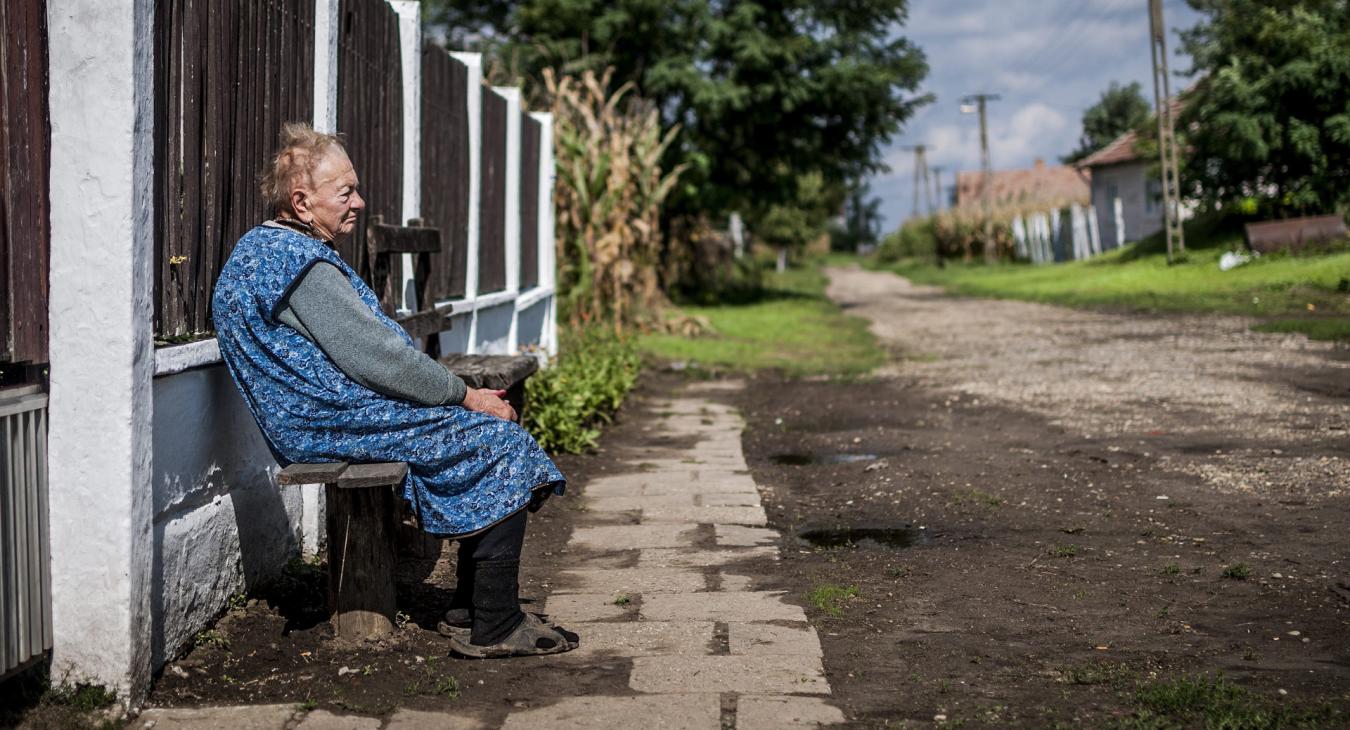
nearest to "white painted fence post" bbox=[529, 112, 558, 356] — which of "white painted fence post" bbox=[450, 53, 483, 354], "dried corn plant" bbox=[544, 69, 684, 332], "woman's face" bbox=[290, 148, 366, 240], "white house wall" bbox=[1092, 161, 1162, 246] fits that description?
"dried corn plant" bbox=[544, 69, 684, 332]

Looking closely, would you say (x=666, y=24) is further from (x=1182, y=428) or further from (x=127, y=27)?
(x=127, y=27)

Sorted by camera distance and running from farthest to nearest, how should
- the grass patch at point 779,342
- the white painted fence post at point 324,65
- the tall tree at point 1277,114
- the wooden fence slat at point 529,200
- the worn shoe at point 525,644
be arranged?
the tall tree at point 1277,114, the grass patch at point 779,342, the wooden fence slat at point 529,200, the white painted fence post at point 324,65, the worn shoe at point 525,644

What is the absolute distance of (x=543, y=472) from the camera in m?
4.05

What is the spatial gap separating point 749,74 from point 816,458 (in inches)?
687

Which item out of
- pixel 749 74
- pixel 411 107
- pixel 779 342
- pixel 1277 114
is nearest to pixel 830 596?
pixel 411 107

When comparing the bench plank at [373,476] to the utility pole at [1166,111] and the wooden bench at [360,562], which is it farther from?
the utility pole at [1166,111]

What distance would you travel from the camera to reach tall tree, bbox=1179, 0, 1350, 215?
26.8 metres

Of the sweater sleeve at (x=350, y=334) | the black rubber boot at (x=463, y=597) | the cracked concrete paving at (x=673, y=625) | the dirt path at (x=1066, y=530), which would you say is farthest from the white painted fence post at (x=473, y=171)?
the sweater sleeve at (x=350, y=334)

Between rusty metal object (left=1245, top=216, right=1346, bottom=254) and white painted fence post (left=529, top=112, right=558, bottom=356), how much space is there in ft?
56.6

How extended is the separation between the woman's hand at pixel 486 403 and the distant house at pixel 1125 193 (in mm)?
46366

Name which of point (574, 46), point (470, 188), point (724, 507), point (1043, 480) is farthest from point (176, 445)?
point (574, 46)

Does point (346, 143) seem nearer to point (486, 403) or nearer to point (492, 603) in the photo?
point (486, 403)

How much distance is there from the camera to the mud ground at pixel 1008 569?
380cm

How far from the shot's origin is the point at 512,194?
10.9 metres
